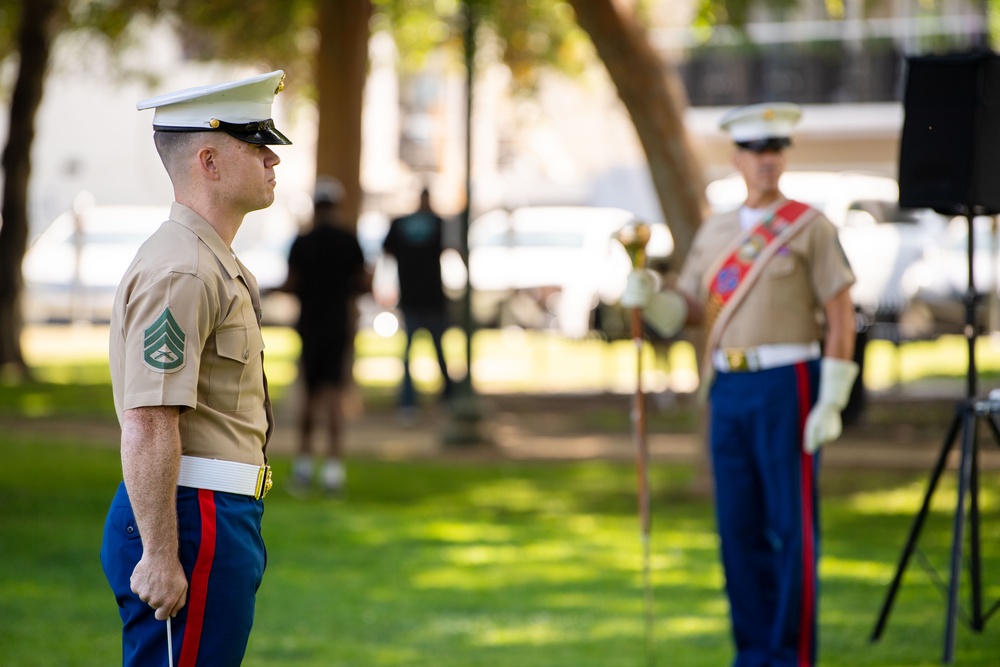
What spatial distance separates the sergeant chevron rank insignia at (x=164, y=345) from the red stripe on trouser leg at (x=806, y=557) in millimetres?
3169

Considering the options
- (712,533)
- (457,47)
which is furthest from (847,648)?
(457,47)

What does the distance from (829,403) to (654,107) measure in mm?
5726

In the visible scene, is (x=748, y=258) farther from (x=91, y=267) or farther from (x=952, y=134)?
(x=91, y=267)

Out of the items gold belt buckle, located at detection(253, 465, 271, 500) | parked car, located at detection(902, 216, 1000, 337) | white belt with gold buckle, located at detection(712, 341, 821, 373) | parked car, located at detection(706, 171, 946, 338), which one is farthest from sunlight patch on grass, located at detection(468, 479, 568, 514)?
gold belt buckle, located at detection(253, 465, 271, 500)

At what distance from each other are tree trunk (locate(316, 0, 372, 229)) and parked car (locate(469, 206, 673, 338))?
1097 cm

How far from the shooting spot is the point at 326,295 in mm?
11375

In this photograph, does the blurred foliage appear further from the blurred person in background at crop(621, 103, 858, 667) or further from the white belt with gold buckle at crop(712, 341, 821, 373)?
the white belt with gold buckle at crop(712, 341, 821, 373)

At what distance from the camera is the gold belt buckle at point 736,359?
598 cm

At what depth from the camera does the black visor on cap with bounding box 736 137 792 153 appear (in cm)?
611

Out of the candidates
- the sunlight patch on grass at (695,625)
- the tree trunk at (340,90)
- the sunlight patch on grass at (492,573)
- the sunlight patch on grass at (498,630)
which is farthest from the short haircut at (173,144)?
the tree trunk at (340,90)

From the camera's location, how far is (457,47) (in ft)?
73.4

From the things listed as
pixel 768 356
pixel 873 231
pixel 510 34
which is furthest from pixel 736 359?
pixel 873 231

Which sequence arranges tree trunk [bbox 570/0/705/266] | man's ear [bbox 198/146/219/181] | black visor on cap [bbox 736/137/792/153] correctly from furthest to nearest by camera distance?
tree trunk [bbox 570/0/705/266] < black visor on cap [bbox 736/137/792/153] < man's ear [bbox 198/146/219/181]

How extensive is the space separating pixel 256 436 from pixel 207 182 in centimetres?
65
